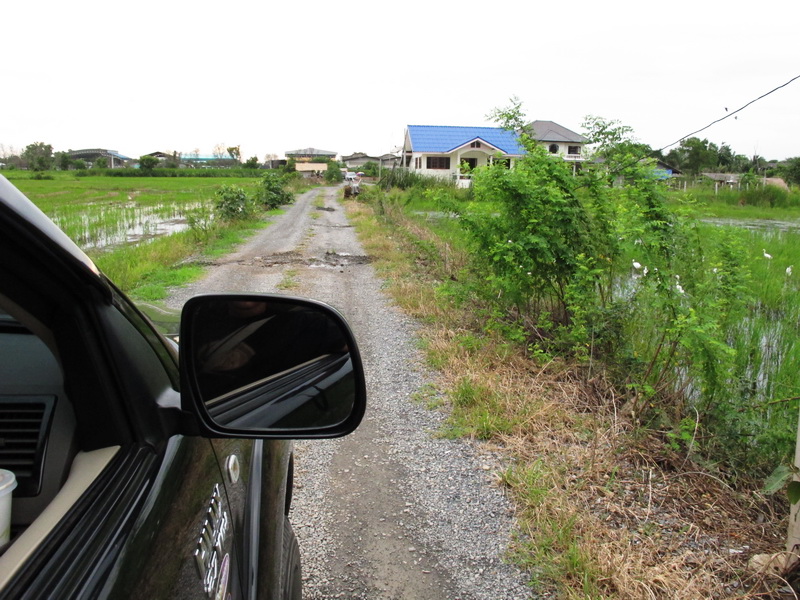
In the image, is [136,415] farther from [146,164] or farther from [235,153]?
[235,153]

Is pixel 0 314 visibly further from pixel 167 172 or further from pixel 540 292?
pixel 167 172

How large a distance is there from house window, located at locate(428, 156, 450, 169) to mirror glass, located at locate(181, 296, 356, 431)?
154ft

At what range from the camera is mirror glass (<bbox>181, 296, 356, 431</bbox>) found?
135 centimetres

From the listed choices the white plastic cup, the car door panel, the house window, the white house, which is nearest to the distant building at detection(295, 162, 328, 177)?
the white house

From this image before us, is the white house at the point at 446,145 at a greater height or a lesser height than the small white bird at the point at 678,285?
greater

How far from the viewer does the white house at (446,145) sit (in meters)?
44.3

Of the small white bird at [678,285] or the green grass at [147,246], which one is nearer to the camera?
the small white bird at [678,285]

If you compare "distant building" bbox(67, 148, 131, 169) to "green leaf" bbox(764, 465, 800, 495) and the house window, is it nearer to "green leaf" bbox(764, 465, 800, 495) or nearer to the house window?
"green leaf" bbox(764, 465, 800, 495)

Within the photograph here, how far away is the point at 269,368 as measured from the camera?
1.46 meters

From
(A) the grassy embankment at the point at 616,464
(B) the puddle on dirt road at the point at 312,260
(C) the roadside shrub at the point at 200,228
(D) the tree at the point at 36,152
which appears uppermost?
(D) the tree at the point at 36,152

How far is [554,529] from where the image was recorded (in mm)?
3000

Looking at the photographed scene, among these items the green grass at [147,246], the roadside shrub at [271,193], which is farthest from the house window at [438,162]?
the green grass at [147,246]

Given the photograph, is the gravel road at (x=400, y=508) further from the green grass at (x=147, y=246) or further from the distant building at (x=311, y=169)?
the distant building at (x=311, y=169)

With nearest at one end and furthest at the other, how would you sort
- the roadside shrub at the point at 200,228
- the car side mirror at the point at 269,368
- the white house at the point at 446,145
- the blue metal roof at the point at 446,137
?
the car side mirror at the point at 269,368 < the roadside shrub at the point at 200,228 < the white house at the point at 446,145 < the blue metal roof at the point at 446,137
